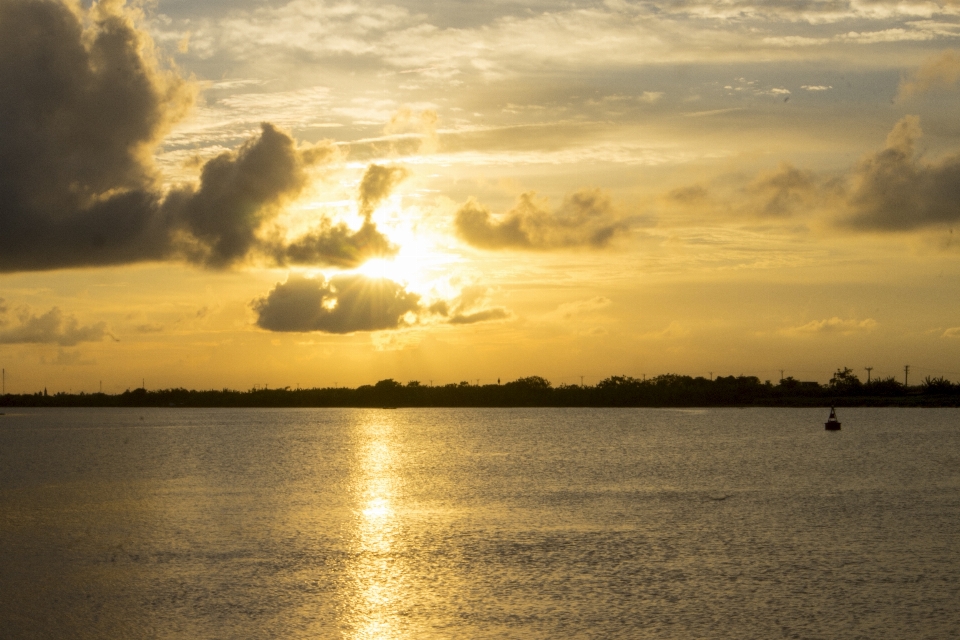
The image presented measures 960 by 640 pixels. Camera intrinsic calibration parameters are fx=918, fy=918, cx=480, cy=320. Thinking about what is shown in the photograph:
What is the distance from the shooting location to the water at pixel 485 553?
28.0m

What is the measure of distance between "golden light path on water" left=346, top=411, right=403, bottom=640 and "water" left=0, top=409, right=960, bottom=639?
0.15m

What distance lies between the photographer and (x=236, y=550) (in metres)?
→ 39.4

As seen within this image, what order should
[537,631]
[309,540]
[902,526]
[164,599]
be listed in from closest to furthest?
1. [537,631]
2. [164,599]
3. [309,540]
4. [902,526]

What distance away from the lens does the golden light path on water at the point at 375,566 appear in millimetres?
27500

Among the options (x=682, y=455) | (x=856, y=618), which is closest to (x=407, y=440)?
(x=682, y=455)

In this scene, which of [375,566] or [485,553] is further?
[485,553]

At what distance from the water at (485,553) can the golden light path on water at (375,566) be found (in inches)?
5.8

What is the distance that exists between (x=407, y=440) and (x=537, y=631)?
12684 centimetres

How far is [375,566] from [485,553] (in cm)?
493

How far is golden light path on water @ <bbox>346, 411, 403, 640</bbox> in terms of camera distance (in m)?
27.5

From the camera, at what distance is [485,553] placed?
3866cm

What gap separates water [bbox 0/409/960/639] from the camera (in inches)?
1102

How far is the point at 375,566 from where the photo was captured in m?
Result: 36.4

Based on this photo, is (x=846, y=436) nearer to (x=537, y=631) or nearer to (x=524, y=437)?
(x=524, y=437)
